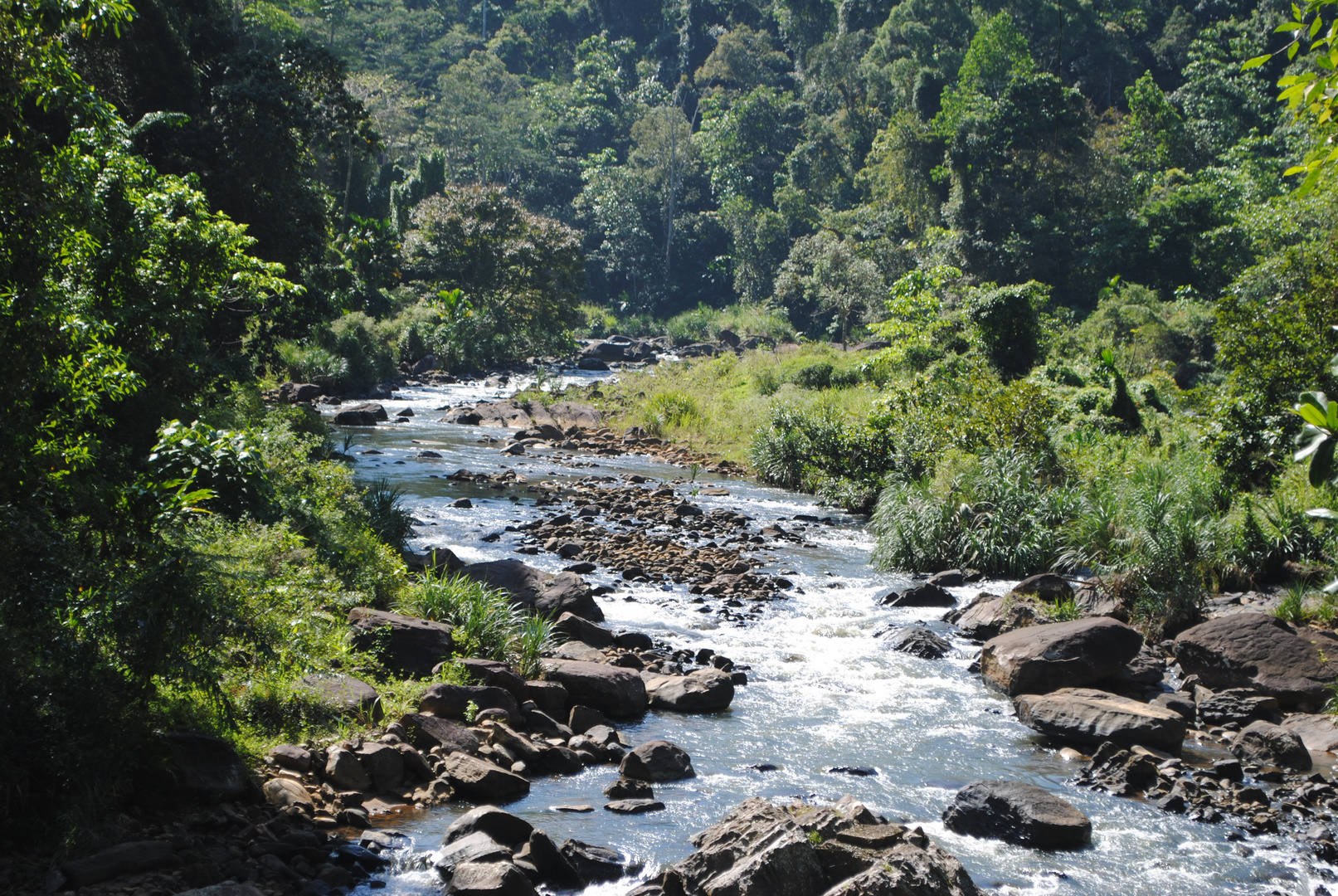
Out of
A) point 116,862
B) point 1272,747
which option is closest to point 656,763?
point 116,862

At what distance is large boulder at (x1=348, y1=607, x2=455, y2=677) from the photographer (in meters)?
9.34

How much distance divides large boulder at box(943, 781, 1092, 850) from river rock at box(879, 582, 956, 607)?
6106 millimetres

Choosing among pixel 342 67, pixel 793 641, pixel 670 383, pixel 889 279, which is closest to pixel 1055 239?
pixel 889 279

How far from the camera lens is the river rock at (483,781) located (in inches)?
295

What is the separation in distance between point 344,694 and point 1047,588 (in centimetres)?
878

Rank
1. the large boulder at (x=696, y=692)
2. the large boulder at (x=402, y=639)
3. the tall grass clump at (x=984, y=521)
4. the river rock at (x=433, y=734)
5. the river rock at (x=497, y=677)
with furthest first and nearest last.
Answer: the tall grass clump at (x=984, y=521)
the large boulder at (x=696, y=692)
the large boulder at (x=402, y=639)
the river rock at (x=497, y=677)
the river rock at (x=433, y=734)

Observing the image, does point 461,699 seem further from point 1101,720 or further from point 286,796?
point 1101,720

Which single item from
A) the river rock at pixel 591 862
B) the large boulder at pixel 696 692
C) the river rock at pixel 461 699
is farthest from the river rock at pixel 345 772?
the large boulder at pixel 696 692

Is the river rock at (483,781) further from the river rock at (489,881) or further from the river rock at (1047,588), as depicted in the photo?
the river rock at (1047,588)

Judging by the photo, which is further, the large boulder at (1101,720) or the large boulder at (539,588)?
the large boulder at (539,588)

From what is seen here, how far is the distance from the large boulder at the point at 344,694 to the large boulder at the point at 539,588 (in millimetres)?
3444

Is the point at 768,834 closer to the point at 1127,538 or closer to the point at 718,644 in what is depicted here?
the point at 718,644

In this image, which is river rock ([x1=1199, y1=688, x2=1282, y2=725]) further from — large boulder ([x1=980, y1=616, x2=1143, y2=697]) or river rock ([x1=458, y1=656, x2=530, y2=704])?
river rock ([x1=458, y1=656, x2=530, y2=704])

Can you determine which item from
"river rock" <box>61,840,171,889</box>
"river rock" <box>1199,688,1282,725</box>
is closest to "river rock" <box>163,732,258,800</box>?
"river rock" <box>61,840,171,889</box>
